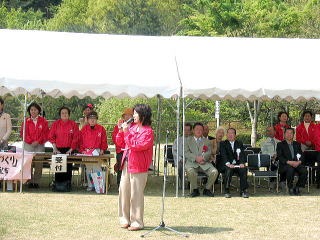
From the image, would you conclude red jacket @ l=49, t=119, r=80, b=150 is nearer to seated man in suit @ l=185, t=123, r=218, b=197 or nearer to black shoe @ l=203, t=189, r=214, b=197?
seated man in suit @ l=185, t=123, r=218, b=197

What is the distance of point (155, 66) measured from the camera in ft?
36.1

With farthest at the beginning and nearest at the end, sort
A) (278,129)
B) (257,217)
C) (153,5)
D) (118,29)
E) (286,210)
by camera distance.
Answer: (153,5)
(118,29)
(278,129)
(286,210)
(257,217)

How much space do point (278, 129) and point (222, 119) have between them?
13.4 meters

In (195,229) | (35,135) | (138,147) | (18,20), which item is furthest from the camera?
(18,20)

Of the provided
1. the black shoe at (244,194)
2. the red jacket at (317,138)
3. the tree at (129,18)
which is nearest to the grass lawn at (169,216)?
the black shoe at (244,194)

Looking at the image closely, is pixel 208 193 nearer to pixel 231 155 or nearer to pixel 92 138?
pixel 231 155

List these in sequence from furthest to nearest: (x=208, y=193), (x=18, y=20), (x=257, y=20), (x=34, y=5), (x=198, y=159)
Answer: (x=34, y=5), (x=18, y=20), (x=257, y=20), (x=198, y=159), (x=208, y=193)

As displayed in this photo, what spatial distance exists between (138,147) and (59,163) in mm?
3803

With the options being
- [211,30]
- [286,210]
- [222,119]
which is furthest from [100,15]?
[286,210]

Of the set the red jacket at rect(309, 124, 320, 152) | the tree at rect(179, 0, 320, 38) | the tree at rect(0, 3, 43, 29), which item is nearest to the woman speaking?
the red jacket at rect(309, 124, 320, 152)

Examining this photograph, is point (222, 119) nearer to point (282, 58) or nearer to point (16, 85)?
point (282, 58)

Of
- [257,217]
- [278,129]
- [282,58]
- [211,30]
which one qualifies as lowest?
[257,217]

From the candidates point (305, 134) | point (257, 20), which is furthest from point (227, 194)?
point (257, 20)

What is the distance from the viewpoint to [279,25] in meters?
27.0
